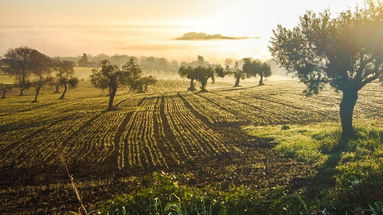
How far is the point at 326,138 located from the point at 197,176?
522 inches

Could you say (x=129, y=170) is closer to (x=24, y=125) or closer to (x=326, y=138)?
(x=326, y=138)

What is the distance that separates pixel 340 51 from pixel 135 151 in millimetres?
19982

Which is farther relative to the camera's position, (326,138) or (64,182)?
(326,138)

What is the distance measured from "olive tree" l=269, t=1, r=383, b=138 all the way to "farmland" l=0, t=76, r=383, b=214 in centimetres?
762

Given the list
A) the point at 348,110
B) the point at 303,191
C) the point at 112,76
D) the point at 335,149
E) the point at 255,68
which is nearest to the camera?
the point at 303,191

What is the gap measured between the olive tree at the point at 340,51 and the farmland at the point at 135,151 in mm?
7615

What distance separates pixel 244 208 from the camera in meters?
7.19

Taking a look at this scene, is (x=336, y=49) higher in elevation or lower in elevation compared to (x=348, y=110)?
higher

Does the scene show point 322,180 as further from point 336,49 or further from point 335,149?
point 336,49

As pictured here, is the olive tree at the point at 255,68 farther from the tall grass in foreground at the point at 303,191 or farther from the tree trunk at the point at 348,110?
the tree trunk at the point at 348,110

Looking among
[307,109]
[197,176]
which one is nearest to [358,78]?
[197,176]

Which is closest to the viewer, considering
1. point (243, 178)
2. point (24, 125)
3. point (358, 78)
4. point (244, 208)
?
point (244, 208)

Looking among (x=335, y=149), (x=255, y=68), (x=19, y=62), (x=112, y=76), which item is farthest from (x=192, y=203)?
(x=19, y=62)

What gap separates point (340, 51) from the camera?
27.8 metres
